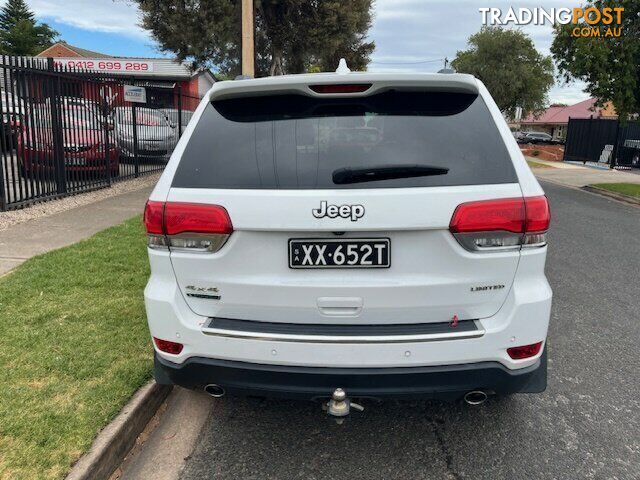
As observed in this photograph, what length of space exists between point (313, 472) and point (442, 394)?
0.80 metres

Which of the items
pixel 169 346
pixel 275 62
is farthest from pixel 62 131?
pixel 275 62

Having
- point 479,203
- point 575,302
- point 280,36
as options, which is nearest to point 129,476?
point 479,203

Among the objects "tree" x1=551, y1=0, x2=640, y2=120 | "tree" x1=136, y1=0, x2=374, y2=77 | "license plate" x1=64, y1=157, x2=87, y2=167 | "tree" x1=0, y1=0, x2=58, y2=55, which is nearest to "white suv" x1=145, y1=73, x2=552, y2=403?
"license plate" x1=64, y1=157, x2=87, y2=167

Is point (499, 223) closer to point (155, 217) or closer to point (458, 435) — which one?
point (458, 435)

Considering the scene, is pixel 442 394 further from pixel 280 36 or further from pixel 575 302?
pixel 280 36

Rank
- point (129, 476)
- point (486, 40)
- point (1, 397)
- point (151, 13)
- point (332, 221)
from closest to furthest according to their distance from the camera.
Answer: point (332, 221) < point (129, 476) < point (1, 397) < point (151, 13) < point (486, 40)

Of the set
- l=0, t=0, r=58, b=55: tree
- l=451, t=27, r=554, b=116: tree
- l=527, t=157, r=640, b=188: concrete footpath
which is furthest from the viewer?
l=0, t=0, r=58, b=55: tree

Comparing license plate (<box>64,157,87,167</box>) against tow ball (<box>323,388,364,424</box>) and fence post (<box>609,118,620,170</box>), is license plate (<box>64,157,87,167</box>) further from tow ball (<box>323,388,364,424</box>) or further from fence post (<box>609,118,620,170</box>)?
fence post (<box>609,118,620,170</box>)

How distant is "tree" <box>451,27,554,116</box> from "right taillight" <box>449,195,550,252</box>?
52.3 metres

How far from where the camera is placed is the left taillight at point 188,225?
231cm

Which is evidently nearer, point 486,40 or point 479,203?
point 479,203

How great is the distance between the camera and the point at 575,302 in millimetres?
5301

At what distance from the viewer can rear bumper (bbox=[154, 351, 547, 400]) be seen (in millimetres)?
2305

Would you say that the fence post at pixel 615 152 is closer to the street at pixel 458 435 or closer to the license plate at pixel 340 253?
the street at pixel 458 435
